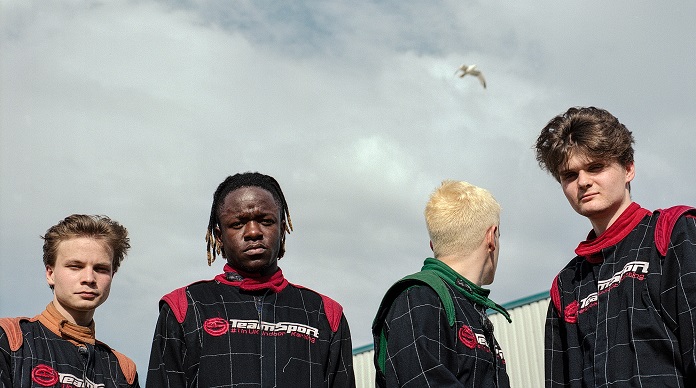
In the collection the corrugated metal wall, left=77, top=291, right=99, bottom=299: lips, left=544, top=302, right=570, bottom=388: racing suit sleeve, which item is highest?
the corrugated metal wall


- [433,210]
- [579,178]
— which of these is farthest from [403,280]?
[579,178]

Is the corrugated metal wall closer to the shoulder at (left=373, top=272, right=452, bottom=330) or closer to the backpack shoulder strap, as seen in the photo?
the backpack shoulder strap

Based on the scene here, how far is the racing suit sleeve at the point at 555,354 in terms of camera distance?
4434mm

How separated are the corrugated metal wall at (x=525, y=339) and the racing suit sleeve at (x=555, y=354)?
12118mm

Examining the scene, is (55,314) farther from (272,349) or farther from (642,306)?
(642,306)

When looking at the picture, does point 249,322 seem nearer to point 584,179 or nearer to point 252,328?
point 252,328

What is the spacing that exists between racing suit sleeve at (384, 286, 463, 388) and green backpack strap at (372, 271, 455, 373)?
0.03m

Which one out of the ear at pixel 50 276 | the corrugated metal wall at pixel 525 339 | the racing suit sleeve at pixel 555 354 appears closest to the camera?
the racing suit sleeve at pixel 555 354

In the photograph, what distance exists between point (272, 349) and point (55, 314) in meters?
1.52

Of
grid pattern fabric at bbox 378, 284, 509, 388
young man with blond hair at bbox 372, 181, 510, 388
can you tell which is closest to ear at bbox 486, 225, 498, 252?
young man with blond hair at bbox 372, 181, 510, 388

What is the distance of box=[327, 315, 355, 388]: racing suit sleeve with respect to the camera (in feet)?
14.8

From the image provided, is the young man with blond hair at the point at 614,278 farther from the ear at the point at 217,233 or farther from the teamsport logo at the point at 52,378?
the teamsport logo at the point at 52,378

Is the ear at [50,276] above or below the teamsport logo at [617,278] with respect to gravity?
above

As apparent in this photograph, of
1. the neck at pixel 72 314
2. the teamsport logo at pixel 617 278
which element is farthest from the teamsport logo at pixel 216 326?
the teamsport logo at pixel 617 278
